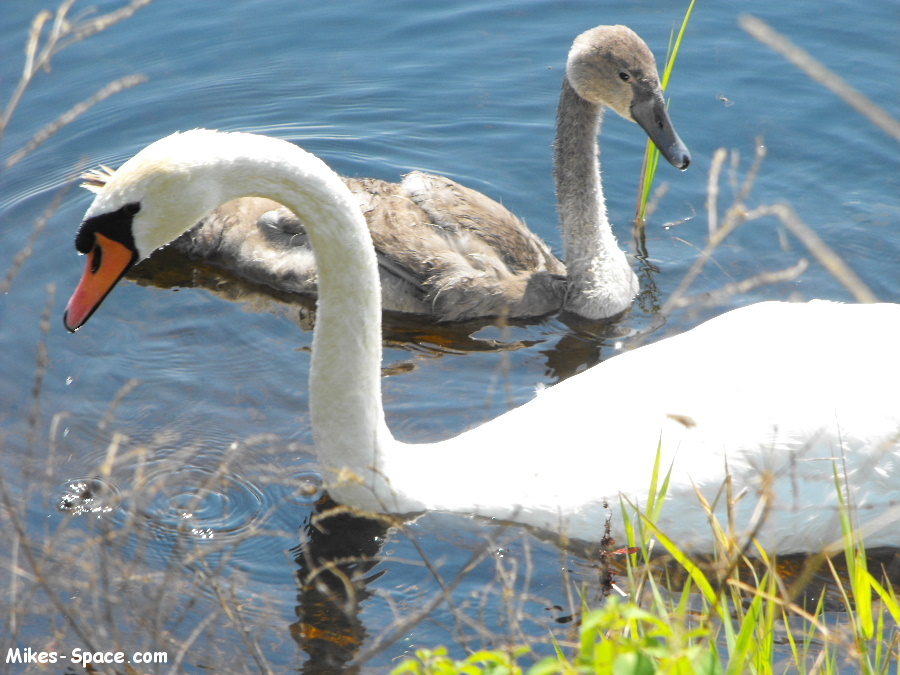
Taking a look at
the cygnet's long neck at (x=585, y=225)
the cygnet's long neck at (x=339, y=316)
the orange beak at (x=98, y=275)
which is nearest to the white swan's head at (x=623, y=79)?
the cygnet's long neck at (x=585, y=225)

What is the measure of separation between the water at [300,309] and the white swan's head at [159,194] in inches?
20.7

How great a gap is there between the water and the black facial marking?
568mm

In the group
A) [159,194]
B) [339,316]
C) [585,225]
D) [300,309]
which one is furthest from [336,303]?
[585,225]

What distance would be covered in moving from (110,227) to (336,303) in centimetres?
83

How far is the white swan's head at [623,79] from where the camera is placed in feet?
19.9

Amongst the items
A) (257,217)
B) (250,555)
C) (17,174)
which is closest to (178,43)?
(17,174)

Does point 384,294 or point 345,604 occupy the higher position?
point 384,294

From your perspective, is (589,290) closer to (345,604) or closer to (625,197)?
(625,197)

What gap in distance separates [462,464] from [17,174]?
180 inches

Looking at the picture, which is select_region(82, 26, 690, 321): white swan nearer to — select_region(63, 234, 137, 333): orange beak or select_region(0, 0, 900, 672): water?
select_region(0, 0, 900, 672): water

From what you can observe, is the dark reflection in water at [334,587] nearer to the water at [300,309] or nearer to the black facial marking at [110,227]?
the water at [300,309]

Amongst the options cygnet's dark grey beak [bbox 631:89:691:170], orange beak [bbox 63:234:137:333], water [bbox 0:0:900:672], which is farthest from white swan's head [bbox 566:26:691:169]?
orange beak [bbox 63:234:137:333]

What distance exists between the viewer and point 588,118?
6.26 meters

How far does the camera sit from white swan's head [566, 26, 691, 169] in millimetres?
6074
